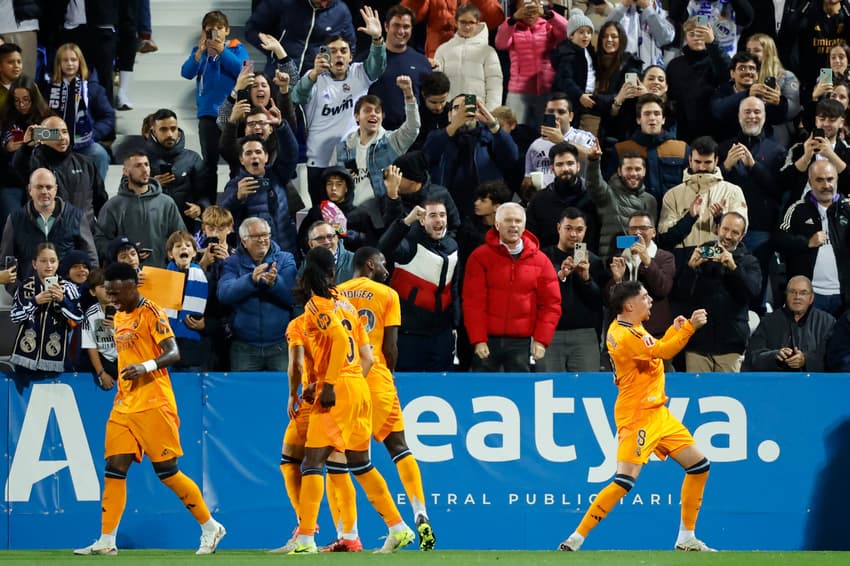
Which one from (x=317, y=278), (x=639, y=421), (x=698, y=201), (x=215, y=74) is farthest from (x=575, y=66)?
(x=317, y=278)

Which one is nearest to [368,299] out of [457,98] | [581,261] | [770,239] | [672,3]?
[581,261]

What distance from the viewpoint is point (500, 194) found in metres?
13.9

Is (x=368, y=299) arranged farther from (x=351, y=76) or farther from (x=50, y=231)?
(x=351, y=76)

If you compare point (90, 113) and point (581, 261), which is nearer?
point (581, 261)

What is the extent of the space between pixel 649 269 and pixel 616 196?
1089 millimetres

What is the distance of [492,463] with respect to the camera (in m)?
13.1

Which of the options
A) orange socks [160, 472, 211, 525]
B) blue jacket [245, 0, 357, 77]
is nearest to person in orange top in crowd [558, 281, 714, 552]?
orange socks [160, 472, 211, 525]

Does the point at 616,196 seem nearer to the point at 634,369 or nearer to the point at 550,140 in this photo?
the point at 550,140

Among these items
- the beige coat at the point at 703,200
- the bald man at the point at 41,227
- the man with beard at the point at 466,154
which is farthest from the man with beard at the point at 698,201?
the bald man at the point at 41,227

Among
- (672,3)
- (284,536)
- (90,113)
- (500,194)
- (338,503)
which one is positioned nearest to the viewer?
(338,503)

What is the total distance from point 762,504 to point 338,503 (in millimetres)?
3962

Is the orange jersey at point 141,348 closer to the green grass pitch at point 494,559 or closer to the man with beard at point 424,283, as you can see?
the green grass pitch at point 494,559

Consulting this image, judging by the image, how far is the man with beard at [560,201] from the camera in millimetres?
13984

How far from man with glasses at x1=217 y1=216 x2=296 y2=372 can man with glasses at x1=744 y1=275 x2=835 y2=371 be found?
4174 millimetres
